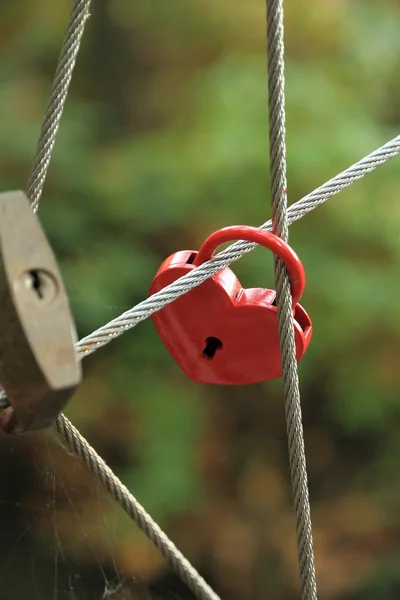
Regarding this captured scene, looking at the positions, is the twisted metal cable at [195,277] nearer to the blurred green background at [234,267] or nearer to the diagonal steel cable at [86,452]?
the diagonal steel cable at [86,452]

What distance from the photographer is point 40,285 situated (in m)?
0.26

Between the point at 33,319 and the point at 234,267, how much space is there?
666 mm

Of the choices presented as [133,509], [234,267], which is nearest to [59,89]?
[133,509]

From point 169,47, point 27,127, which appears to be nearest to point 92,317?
point 27,127

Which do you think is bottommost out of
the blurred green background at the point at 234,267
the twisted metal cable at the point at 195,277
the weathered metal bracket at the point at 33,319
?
the blurred green background at the point at 234,267

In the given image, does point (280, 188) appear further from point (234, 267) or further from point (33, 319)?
point (234, 267)

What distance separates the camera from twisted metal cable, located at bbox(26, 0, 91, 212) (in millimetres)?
398

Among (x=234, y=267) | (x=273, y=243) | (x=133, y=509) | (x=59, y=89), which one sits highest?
(x=59, y=89)

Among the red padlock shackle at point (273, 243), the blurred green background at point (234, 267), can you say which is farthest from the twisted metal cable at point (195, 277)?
the blurred green background at point (234, 267)

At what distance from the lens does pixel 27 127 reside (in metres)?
0.89

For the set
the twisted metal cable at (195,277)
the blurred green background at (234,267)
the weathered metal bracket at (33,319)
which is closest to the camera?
the weathered metal bracket at (33,319)

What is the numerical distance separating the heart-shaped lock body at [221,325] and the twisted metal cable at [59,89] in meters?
0.10

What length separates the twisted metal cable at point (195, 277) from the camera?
0.38m

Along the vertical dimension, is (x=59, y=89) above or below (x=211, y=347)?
above
